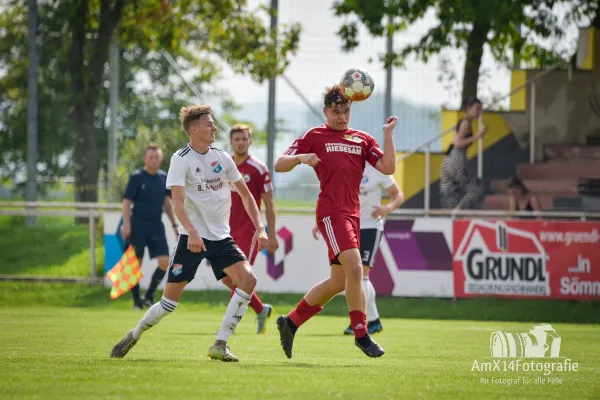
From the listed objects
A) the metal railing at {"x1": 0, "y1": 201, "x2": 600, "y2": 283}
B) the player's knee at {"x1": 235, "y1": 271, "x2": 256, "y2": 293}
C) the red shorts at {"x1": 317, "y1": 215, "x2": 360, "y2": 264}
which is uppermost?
the red shorts at {"x1": 317, "y1": 215, "x2": 360, "y2": 264}

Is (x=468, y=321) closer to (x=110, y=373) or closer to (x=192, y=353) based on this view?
(x=192, y=353)

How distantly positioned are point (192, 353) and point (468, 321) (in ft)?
29.3

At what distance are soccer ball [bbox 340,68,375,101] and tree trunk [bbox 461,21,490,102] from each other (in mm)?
15815

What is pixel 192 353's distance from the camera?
34.6 ft

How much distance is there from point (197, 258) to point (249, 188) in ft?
12.8

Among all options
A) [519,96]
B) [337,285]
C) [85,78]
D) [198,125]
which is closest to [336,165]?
[337,285]

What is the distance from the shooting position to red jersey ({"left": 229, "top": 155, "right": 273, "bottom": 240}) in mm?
13711

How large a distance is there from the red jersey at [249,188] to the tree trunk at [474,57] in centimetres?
1302

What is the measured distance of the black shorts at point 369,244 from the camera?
46.2 feet

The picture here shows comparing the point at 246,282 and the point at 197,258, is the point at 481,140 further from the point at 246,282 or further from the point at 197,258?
the point at 197,258

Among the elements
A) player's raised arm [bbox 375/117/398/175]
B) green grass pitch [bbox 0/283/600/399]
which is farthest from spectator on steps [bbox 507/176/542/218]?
player's raised arm [bbox 375/117/398/175]

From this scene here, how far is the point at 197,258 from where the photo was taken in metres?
9.84

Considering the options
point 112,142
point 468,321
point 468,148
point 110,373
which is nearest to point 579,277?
point 468,321

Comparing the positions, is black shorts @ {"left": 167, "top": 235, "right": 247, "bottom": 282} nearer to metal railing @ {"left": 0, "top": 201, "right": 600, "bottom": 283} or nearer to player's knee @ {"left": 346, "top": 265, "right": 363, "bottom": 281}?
player's knee @ {"left": 346, "top": 265, "right": 363, "bottom": 281}
